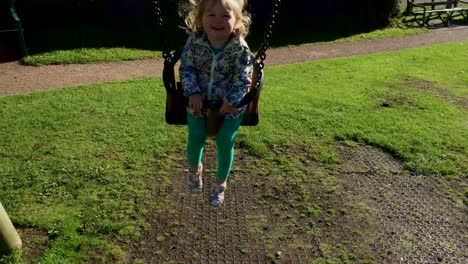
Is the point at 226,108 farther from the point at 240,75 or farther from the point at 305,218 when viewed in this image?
the point at 305,218

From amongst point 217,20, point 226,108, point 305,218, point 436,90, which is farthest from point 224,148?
point 436,90

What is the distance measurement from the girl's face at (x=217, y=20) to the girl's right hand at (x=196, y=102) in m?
0.38

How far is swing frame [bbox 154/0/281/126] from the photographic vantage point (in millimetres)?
3113

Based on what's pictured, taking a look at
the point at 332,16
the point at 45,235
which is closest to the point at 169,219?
the point at 45,235

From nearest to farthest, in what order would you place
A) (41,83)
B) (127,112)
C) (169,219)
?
(169,219) < (127,112) < (41,83)

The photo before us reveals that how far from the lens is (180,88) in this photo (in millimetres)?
3252

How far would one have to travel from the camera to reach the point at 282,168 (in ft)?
18.9

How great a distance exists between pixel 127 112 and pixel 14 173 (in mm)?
2060

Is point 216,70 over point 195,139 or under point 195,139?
over

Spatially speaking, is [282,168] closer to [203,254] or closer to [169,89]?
[203,254]

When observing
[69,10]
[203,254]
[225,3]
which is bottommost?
[203,254]

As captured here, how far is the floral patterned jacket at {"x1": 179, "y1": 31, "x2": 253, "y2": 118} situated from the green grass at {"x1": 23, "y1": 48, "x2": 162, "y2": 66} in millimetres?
7011

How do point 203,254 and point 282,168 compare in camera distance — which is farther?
point 282,168

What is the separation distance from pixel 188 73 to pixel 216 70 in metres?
0.18
